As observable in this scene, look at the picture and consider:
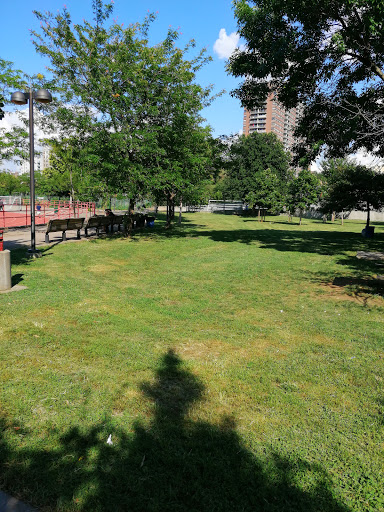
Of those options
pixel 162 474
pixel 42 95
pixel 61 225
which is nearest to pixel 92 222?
pixel 61 225

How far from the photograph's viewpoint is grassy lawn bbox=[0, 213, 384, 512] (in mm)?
2418

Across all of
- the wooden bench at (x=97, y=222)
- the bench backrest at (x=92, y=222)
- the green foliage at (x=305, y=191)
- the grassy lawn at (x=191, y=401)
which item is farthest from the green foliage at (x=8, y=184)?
the grassy lawn at (x=191, y=401)

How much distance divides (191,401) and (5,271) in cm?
521

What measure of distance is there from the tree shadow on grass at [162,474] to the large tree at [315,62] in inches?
426

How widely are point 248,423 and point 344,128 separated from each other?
1091 cm

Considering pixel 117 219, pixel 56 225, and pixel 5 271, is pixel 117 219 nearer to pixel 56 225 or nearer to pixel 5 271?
pixel 56 225

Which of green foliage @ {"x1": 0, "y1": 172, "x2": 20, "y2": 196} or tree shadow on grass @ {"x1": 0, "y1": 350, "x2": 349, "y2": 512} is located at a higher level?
green foliage @ {"x1": 0, "y1": 172, "x2": 20, "y2": 196}

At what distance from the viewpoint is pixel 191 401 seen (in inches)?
135

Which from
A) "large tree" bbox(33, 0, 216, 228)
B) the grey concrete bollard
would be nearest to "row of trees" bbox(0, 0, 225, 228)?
"large tree" bbox(33, 0, 216, 228)

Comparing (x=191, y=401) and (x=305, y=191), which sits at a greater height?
(x=305, y=191)

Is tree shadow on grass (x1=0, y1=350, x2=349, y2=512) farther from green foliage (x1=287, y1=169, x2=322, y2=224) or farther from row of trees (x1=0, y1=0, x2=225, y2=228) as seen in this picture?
green foliage (x1=287, y1=169, x2=322, y2=224)

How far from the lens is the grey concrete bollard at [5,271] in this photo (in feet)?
22.1

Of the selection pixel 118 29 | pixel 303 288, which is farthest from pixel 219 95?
pixel 303 288

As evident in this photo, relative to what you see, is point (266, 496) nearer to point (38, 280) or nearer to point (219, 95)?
point (38, 280)
